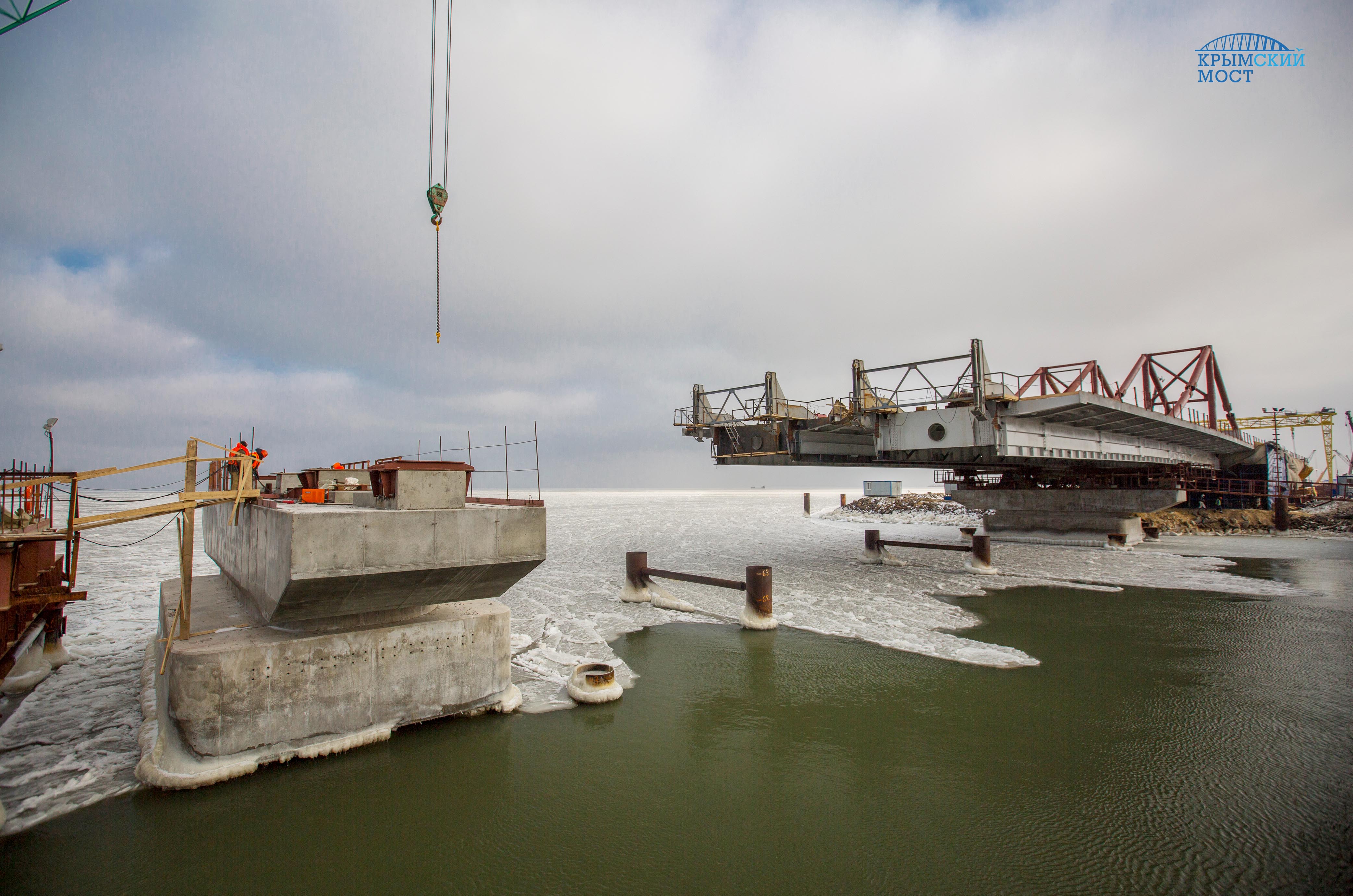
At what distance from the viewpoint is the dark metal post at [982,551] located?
22.5m

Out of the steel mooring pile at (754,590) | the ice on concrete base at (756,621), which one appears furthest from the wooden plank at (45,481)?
the ice on concrete base at (756,621)

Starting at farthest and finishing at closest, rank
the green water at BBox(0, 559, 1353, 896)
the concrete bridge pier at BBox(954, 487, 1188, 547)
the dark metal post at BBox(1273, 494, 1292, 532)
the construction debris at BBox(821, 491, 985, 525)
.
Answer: the construction debris at BBox(821, 491, 985, 525), the dark metal post at BBox(1273, 494, 1292, 532), the concrete bridge pier at BBox(954, 487, 1188, 547), the green water at BBox(0, 559, 1353, 896)

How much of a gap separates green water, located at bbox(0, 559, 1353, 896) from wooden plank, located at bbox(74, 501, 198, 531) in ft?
10.7

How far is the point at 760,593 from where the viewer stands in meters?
14.1

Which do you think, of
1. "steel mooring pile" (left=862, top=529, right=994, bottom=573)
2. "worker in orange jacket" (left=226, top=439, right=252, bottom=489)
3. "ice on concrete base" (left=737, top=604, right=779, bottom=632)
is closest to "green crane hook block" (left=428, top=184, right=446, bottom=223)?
"worker in orange jacket" (left=226, top=439, right=252, bottom=489)

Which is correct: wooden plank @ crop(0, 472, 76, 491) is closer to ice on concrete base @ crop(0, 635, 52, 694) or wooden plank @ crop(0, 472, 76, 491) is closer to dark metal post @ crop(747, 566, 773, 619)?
ice on concrete base @ crop(0, 635, 52, 694)

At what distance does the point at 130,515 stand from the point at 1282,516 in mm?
58687

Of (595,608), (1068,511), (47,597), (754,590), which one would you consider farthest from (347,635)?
(1068,511)

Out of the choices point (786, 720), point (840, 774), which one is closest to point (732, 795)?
point (840, 774)

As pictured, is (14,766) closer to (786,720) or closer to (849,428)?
(786,720)

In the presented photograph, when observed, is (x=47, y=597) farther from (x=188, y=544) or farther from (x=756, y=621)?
(x=756, y=621)

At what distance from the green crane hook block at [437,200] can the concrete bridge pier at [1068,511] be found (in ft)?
113

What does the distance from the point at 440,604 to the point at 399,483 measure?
260 centimetres

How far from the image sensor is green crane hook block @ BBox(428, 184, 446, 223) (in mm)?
13906
